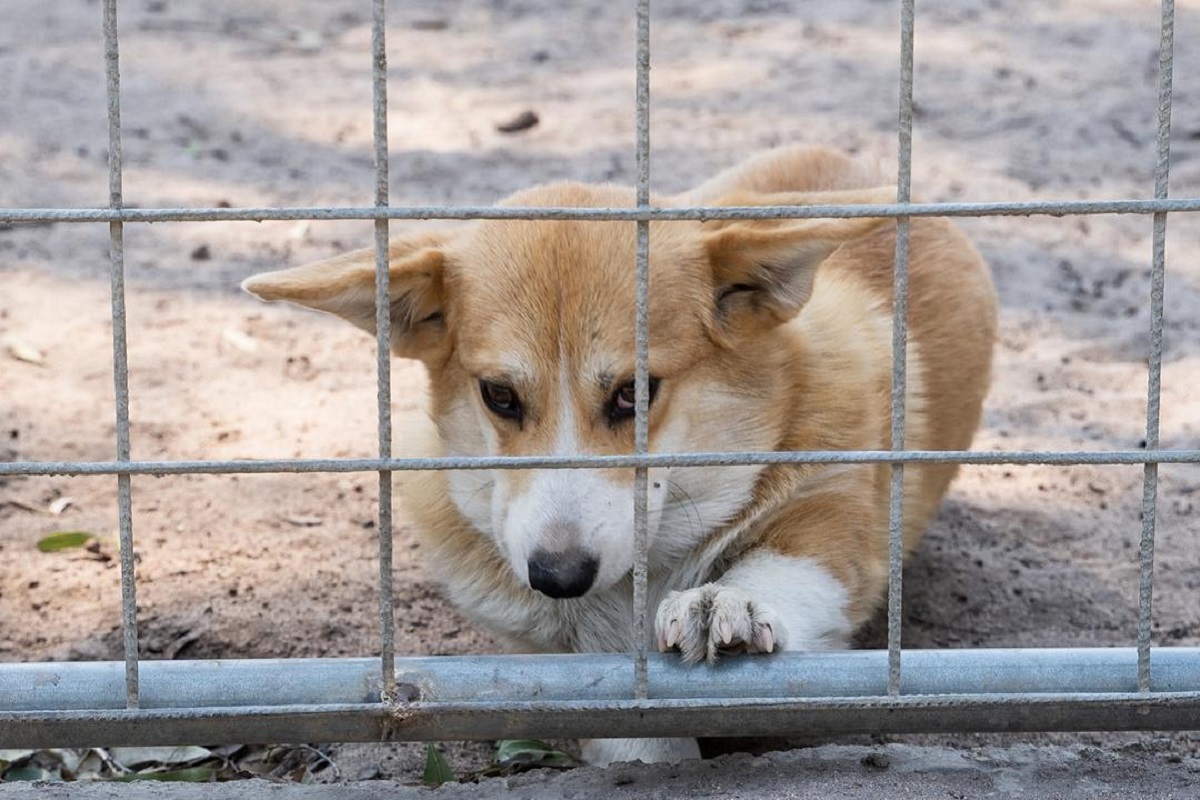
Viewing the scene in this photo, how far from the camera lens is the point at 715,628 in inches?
93.1

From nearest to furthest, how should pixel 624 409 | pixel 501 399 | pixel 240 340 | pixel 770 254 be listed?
pixel 770 254 → pixel 624 409 → pixel 501 399 → pixel 240 340

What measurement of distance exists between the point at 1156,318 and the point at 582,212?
33.7 inches

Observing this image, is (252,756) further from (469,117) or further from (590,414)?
(469,117)

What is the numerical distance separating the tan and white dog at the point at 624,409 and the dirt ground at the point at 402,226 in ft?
1.28

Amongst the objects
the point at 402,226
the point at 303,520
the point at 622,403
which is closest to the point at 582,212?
the point at 622,403

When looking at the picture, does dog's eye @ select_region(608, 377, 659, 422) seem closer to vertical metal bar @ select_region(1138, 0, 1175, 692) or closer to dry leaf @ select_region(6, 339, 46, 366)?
vertical metal bar @ select_region(1138, 0, 1175, 692)

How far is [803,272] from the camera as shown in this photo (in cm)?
282

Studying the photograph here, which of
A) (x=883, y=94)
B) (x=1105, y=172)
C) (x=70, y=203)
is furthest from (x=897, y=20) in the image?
(x=70, y=203)

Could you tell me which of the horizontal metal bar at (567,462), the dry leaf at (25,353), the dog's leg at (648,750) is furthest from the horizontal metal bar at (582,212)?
the dry leaf at (25,353)

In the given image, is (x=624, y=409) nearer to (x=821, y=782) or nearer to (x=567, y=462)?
(x=567, y=462)

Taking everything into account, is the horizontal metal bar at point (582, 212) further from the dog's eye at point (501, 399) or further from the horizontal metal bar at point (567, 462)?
the dog's eye at point (501, 399)

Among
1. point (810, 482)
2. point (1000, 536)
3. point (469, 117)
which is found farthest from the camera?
point (469, 117)

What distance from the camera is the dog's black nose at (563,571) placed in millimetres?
2639

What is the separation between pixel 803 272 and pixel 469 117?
4.31 meters
